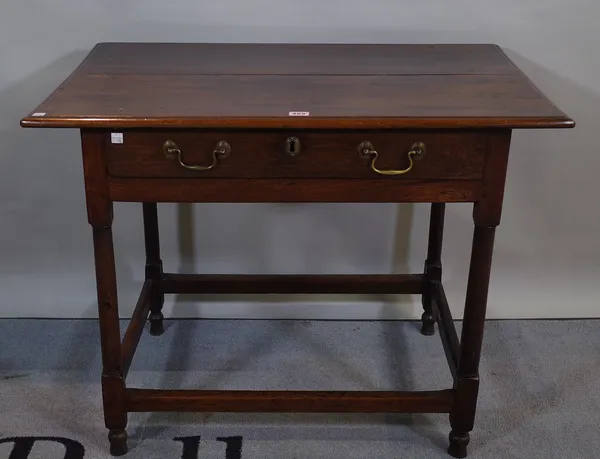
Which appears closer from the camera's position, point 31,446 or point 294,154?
point 294,154

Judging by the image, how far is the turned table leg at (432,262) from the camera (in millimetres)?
1984

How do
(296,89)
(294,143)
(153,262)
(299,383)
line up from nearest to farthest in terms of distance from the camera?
(294,143), (296,89), (299,383), (153,262)

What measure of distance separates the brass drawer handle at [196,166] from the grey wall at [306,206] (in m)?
0.58

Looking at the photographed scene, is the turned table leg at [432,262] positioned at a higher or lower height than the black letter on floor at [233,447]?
higher

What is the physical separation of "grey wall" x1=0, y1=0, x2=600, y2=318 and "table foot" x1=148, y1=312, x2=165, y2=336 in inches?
3.6

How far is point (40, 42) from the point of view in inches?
74.9

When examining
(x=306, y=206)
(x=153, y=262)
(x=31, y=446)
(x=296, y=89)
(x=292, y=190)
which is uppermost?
(x=296, y=89)

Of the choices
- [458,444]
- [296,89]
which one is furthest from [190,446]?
[296,89]

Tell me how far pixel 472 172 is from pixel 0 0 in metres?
1.17

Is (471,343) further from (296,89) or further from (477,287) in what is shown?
Result: (296,89)

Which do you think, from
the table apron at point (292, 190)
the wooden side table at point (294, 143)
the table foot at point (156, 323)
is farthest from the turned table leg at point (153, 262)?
the table apron at point (292, 190)

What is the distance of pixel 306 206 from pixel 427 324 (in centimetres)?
44

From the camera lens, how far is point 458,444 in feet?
5.56

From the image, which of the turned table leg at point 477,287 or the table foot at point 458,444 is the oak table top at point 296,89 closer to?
the turned table leg at point 477,287
